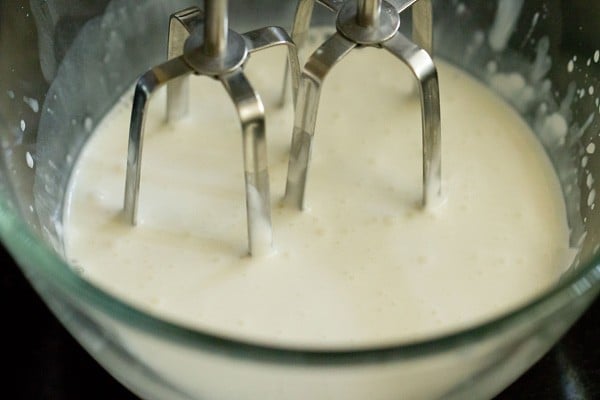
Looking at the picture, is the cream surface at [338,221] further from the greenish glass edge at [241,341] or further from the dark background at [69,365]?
the greenish glass edge at [241,341]

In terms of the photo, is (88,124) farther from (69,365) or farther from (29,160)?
(69,365)

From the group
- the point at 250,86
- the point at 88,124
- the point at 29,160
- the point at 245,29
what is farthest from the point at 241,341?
the point at 245,29

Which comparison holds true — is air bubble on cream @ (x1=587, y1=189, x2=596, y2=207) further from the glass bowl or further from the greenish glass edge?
the greenish glass edge

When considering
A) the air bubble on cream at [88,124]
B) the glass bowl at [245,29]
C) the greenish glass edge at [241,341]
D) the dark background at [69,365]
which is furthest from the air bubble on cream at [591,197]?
the air bubble on cream at [88,124]

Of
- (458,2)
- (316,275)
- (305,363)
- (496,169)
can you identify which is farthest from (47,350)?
(458,2)

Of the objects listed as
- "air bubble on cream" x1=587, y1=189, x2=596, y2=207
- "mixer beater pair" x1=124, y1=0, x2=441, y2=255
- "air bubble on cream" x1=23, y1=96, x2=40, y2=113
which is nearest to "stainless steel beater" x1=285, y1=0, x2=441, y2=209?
"mixer beater pair" x1=124, y1=0, x2=441, y2=255

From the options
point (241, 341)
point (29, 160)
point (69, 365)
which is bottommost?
point (69, 365)
